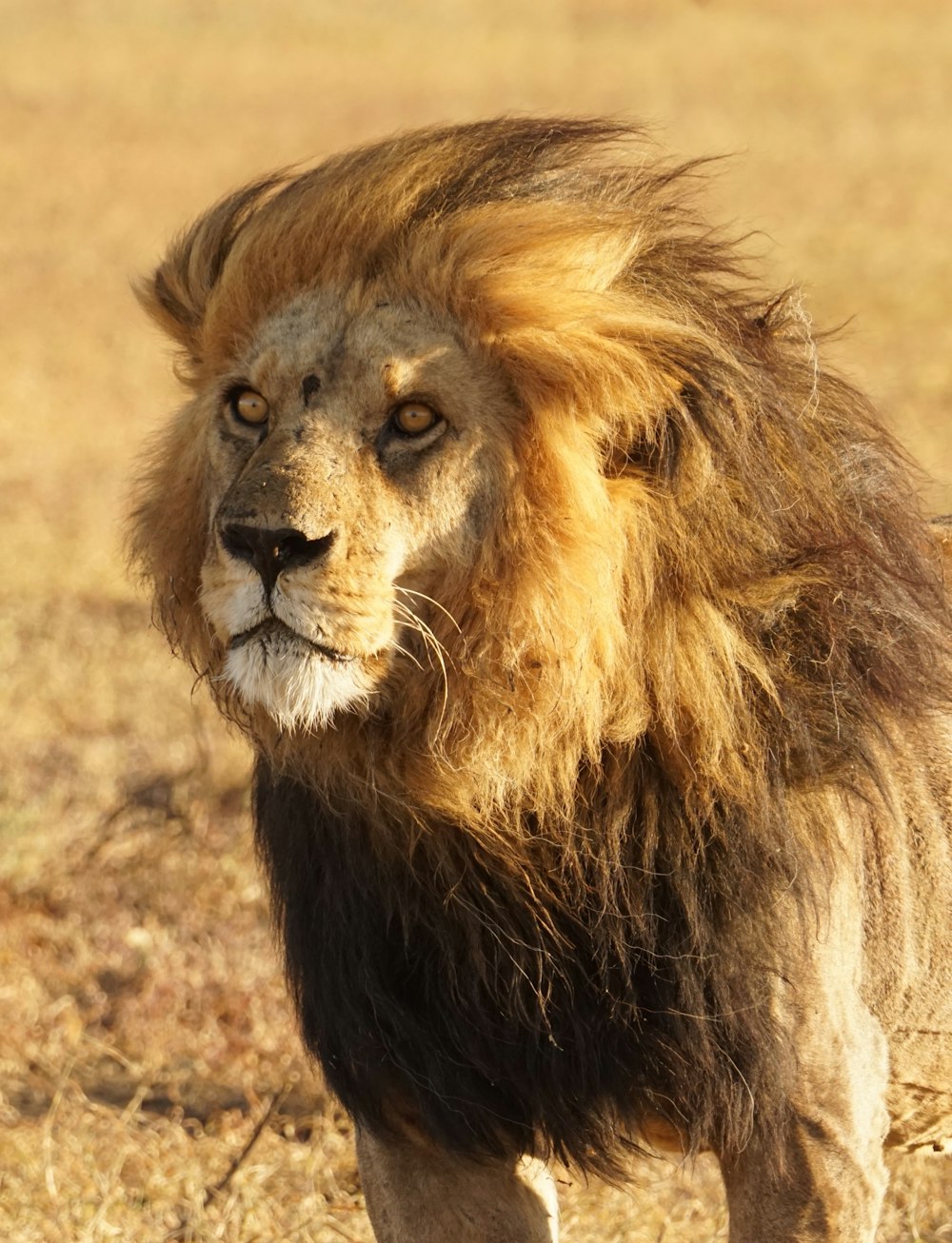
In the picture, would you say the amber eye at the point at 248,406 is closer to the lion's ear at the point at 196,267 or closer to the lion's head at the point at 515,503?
the lion's head at the point at 515,503

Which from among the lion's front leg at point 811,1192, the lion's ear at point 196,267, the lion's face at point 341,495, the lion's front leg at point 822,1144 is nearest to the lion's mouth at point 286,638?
the lion's face at point 341,495

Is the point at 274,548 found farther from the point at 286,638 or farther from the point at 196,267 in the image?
the point at 196,267

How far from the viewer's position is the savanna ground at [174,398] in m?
4.36

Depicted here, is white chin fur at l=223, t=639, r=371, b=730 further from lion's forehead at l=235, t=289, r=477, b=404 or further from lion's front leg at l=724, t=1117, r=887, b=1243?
lion's front leg at l=724, t=1117, r=887, b=1243

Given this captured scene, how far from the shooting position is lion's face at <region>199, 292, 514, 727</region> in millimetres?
2641

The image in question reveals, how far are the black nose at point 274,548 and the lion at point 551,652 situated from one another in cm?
1

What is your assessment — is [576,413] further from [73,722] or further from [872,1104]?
[73,722]

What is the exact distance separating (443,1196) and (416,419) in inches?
50.9

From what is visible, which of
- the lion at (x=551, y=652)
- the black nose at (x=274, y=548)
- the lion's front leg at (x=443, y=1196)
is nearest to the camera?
the black nose at (x=274, y=548)

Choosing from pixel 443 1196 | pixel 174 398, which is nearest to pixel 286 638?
pixel 443 1196

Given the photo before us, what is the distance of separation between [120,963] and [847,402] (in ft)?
10.7

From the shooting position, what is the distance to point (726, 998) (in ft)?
9.25

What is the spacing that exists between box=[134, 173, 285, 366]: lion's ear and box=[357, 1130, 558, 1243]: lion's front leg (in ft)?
4.65

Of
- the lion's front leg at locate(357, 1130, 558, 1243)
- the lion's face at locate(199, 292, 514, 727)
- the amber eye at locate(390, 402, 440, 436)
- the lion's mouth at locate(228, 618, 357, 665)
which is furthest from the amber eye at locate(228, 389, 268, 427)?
the lion's front leg at locate(357, 1130, 558, 1243)
